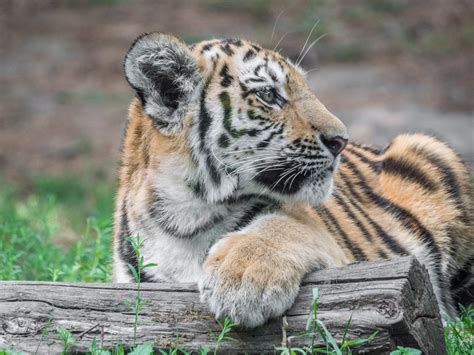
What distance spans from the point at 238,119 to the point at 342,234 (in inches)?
37.3

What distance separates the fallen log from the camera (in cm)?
302

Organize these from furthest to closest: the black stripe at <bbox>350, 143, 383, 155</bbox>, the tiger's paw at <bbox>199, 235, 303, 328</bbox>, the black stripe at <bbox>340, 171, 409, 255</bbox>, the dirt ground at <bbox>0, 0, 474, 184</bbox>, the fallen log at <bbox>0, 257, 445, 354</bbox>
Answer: the dirt ground at <bbox>0, 0, 474, 184</bbox>, the black stripe at <bbox>350, 143, 383, 155</bbox>, the black stripe at <bbox>340, 171, 409, 255</bbox>, the tiger's paw at <bbox>199, 235, 303, 328</bbox>, the fallen log at <bbox>0, 257, 445, 354</bbox>

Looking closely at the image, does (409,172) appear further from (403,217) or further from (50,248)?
(50,248)

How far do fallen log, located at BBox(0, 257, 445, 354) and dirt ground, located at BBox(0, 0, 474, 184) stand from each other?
681 cm

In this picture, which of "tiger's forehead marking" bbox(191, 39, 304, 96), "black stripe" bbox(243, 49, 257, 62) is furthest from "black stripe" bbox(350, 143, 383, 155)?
"black stripe" bbox(243, 49, 257, 62)

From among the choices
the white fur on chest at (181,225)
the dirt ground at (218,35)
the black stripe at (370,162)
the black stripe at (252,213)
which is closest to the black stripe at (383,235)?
the black stripe at (370,162)

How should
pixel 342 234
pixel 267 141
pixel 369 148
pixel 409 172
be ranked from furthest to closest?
1. pixel 369 148
2. pixel 409 172
3. pixel 342 234
4. pixel 267 141

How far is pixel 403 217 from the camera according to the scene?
4.95 meters

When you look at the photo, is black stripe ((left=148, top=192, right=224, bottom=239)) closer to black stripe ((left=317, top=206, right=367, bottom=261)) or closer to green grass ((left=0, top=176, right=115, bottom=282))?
green grass ((left=0, top=176, right=115, bottom=282))

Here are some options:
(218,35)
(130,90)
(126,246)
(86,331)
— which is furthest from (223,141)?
(218,35)

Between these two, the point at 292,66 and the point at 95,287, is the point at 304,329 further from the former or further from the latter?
the point at 292,66

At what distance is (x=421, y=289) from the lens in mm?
3125

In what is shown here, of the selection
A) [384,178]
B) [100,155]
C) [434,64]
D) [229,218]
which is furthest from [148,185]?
[434,64]

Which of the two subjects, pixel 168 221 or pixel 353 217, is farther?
pixel 353 217
